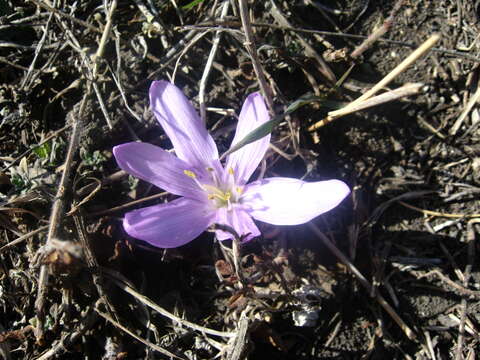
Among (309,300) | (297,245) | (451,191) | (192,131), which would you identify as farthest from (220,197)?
(451,191)

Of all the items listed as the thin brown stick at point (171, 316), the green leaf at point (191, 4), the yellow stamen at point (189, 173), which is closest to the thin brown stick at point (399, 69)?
the yellow stamen at point (189, 173)

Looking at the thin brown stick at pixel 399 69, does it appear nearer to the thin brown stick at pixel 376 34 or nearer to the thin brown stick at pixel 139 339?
the thin brown stick at pixel 376 34

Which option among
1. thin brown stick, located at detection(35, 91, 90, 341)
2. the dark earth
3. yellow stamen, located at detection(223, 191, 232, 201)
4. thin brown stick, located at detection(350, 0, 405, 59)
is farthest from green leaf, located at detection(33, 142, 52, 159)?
thin brown stick, located at detection(350, 0, 405, 59)

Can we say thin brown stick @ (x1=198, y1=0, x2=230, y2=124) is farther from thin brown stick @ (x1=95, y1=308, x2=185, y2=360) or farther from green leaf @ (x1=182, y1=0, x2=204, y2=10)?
thin brown stick @ (x1=95, y1=308, x2=185, y2=360)

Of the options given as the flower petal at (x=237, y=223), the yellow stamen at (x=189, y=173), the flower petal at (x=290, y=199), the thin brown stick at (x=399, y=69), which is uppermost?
the thin brown stick at (x=399, y=69)

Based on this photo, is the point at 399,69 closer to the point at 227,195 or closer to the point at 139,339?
the point at 227,195

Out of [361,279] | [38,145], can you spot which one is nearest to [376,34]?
[361,279]
